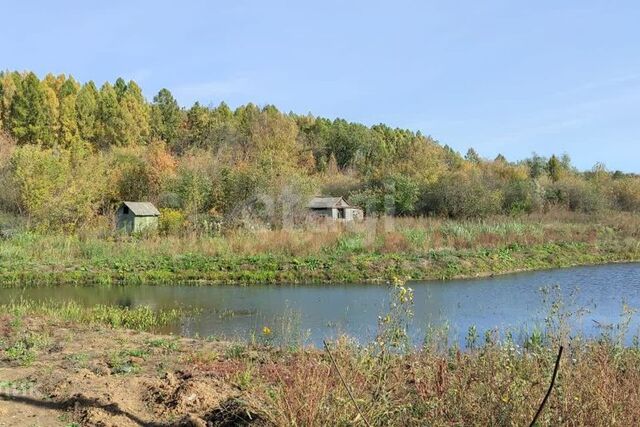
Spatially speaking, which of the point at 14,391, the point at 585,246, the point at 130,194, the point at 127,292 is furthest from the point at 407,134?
the point at 14,391

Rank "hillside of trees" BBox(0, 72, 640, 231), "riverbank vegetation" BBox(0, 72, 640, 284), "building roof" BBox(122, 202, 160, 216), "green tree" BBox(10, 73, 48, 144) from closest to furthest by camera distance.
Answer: "riverbank vegetation" BBox(0, 72, 640, 284) < "building roof" BBox(122, 202, 160, 216) < "hillside of trees" BBox(0, 72, 640, 231) < "green tree" BBox(10, 73, 48, 144)

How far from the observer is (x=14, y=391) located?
5.68m

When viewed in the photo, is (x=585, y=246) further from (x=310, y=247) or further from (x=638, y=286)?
(x=310, y=247)

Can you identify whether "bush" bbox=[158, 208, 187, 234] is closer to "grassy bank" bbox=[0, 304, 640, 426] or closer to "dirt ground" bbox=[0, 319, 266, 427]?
"dirt ground" bbox=[0, 319, 266, 427]

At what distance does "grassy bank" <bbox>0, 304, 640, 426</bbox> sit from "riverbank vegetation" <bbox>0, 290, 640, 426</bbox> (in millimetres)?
12

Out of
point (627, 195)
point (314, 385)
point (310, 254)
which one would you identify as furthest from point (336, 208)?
point (314, 385)

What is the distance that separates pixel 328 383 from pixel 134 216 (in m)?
28.5

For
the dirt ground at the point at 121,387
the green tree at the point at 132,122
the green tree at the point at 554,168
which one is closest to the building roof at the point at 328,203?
the green tree at the point at 554,168

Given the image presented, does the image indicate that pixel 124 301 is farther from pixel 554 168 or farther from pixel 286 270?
pixel 554 168

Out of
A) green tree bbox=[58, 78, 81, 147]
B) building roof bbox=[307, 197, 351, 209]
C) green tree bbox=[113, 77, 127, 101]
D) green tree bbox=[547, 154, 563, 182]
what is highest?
green tree bbox=[113, 77, 127, 101]

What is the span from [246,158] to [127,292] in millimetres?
34750

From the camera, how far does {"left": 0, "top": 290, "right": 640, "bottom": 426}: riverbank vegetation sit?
12.3 ft

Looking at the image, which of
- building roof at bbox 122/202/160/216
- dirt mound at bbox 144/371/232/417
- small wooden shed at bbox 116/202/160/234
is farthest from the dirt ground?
building roof at bbox 122/202/160/216

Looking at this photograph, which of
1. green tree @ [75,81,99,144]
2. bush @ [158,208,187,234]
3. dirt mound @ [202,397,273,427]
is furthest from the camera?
green tree @ [75,81,99,144]
